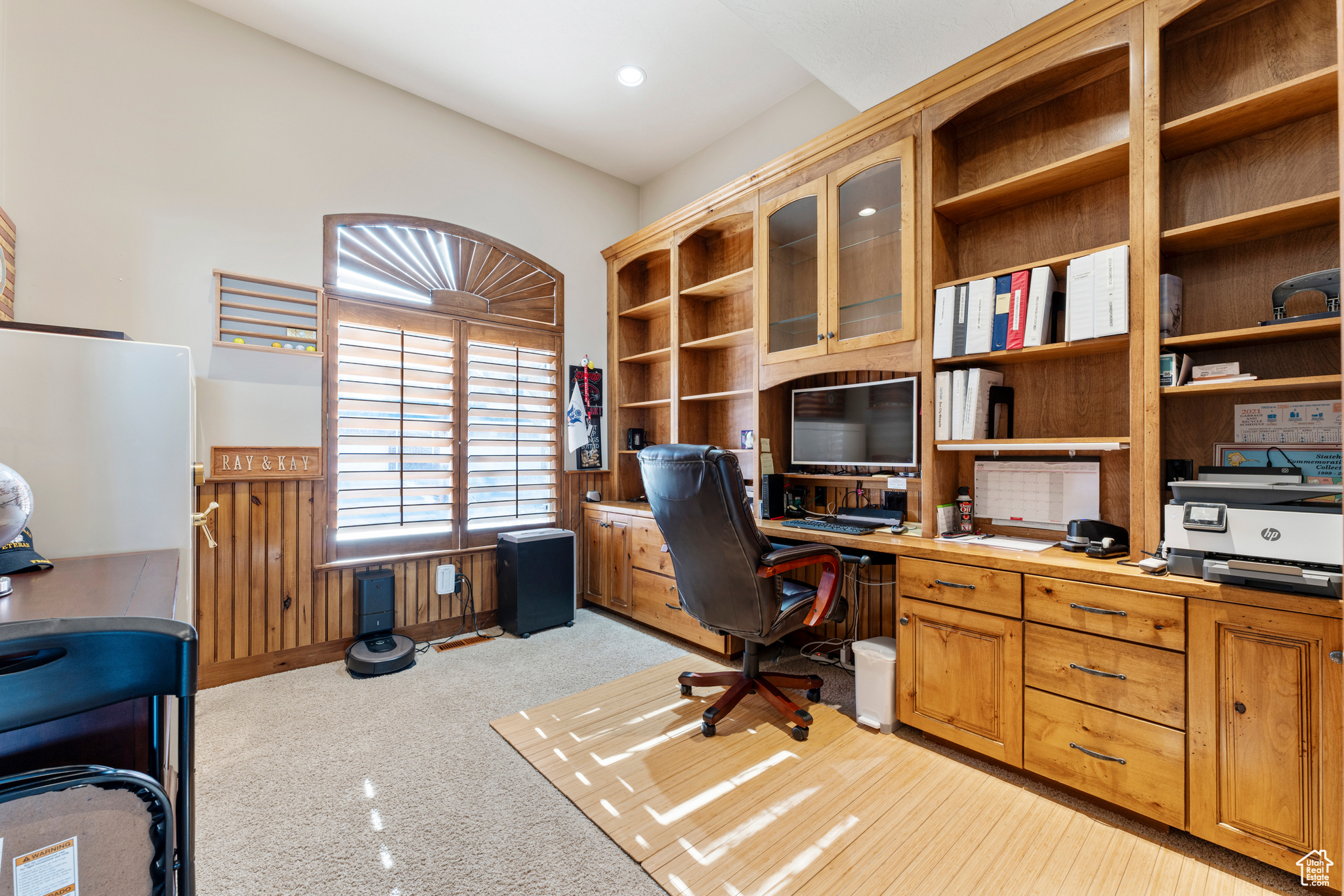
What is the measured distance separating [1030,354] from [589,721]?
236 centimetres

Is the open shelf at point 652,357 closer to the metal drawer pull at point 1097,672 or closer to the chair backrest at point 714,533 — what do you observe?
the chair backrest at point 714,533

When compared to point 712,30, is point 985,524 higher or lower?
lower

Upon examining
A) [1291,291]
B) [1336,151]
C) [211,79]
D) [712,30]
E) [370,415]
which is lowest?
[370,415]

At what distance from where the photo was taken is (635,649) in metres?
3.23

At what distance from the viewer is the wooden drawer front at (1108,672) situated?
1583 millimetres

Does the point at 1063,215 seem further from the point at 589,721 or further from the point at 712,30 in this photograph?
the point at 589,721

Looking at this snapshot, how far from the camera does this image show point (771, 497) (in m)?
3.03

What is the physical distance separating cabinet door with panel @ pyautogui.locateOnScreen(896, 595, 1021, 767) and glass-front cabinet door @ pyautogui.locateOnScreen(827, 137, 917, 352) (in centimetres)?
120

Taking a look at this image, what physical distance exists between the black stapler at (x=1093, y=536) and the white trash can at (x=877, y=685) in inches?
30.8

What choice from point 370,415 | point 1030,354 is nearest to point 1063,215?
point 1030,354

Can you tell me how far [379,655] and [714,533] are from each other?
2058 millimetres

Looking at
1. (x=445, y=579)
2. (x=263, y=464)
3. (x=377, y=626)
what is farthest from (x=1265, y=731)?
(x=263, y=464)

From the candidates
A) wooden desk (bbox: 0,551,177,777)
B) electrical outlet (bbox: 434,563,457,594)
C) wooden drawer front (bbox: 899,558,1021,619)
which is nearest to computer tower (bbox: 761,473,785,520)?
wooden drawer front (bbox: 899,558,1021,619)

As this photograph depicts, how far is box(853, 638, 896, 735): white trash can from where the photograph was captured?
7.35 feet
